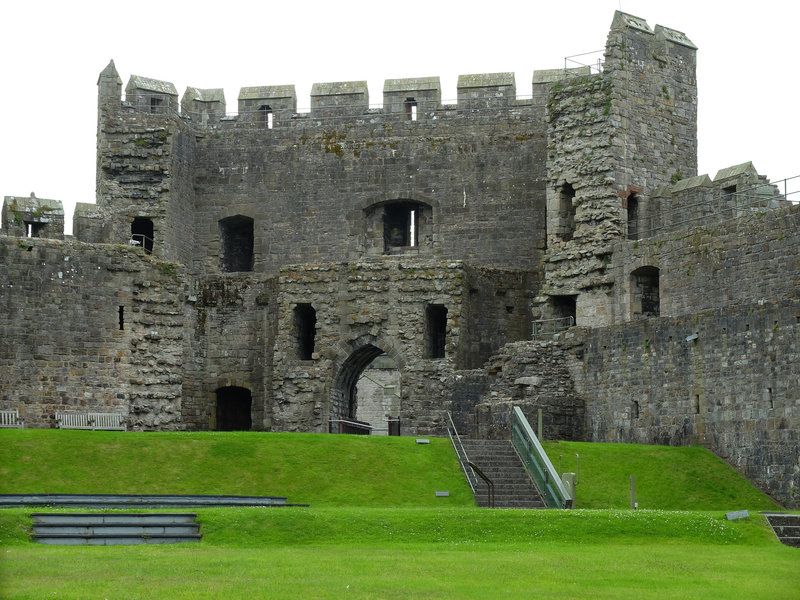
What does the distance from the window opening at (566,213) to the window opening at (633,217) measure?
5.60 ft

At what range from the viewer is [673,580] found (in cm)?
2072

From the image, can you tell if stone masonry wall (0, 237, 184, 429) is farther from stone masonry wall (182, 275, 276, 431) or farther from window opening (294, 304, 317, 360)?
window opening (294, 304, 317, 360)

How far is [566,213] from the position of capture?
45312mm

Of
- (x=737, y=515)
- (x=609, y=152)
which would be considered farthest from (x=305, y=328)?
(x=737, y=515)

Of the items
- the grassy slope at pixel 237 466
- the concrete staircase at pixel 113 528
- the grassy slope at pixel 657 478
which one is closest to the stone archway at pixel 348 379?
the grassy slope at pixel 237 466

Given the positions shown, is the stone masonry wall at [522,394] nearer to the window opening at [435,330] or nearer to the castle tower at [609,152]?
the window opening at [435,330]

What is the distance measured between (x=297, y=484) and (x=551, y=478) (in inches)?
205

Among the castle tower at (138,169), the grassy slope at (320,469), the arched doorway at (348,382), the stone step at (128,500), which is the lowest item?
the stone step at (128,500)

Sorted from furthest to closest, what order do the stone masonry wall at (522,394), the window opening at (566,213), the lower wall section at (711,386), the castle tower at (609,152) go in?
the window opening at (566,213) → the castle tower at (609,152) → the stone masonry wall at (522,394) → the lower wall section at (711,386)

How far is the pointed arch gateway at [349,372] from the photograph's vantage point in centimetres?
4425

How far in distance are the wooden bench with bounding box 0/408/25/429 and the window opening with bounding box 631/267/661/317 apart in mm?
16817

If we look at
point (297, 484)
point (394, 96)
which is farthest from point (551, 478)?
point (394, 96)

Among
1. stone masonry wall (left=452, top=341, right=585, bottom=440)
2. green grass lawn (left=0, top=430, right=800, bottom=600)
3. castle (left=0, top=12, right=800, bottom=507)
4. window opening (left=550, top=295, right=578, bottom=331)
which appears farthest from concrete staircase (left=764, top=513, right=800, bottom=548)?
window opening (left=550, top=295, right=578, bottom=331)

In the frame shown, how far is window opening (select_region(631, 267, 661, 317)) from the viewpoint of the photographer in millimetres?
42634
